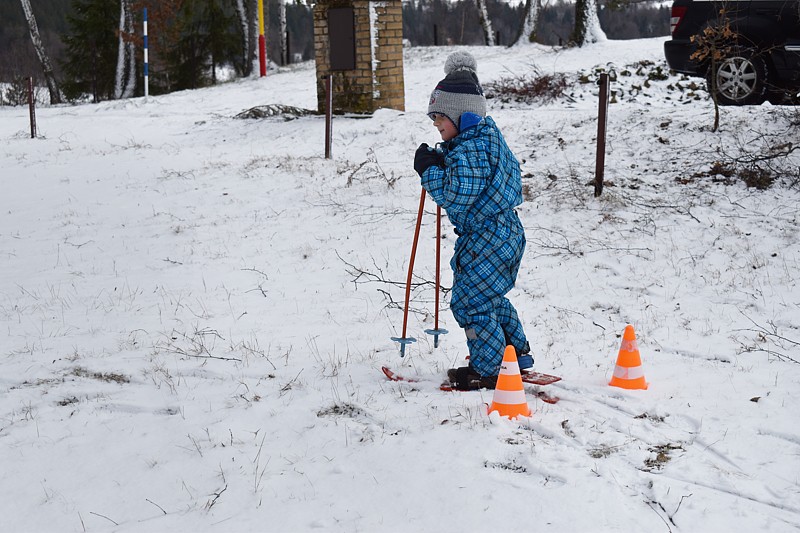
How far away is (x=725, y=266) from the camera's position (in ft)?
23.0

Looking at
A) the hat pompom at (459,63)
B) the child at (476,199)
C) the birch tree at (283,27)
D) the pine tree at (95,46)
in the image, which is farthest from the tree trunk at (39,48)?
the child at (476,199)

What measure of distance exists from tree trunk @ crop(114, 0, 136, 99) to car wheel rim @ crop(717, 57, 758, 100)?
22.6 m

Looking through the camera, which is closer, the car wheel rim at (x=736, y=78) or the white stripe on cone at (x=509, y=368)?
the white stripe on cone at (x=509, y=368)

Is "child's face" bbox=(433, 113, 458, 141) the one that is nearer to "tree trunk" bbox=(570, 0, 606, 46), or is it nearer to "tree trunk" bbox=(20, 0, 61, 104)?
"tree trunk" bbox=(570, 0, 606, 46)

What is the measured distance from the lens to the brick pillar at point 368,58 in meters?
13.8

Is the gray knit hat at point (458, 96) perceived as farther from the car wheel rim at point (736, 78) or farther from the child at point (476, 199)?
the car wheel rim at point (736, 78)

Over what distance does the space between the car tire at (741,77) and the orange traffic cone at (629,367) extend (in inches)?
259

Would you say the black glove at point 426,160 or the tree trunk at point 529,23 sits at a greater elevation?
the tree trunk at point 529,23

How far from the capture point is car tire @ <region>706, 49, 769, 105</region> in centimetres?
1023

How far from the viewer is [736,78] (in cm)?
1059

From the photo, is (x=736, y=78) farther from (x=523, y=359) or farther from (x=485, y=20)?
(x=485, y=20)

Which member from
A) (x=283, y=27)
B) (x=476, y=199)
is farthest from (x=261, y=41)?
(x=476, y=199)

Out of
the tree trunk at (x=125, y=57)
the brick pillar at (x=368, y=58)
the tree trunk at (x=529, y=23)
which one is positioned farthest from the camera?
the tree trunk at (x=125, y=57)

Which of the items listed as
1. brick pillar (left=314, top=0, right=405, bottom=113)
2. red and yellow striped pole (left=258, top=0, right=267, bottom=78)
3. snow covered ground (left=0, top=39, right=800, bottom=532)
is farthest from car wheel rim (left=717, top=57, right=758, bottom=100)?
red and yellow striped pole (left=258, top=0, right=267, bottom=78)
